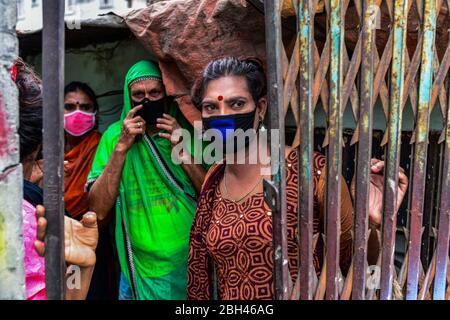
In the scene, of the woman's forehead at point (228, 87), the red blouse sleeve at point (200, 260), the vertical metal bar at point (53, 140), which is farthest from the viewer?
the red blouse sleeve at point (200, 260)

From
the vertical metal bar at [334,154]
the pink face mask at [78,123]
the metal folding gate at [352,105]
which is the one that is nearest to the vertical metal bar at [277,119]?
the metal folding gate at [352,105]

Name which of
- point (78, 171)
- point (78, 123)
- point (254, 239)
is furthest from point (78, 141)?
point (254, 239)

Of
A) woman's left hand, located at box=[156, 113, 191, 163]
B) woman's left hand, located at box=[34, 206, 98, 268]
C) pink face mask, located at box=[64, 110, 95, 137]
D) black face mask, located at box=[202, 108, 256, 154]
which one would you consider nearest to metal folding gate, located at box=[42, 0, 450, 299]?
black face mask, located at box=[202, 108, 256, 154]

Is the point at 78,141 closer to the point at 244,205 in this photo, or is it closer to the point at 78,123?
the point at 78,123

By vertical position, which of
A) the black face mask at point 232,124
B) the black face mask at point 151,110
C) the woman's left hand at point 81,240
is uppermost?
the black face mask at point 151,110

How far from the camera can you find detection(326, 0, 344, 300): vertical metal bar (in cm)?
160

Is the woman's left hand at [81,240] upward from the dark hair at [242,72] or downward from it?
downward

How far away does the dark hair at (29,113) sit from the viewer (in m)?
1.79

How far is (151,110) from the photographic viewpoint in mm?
2621

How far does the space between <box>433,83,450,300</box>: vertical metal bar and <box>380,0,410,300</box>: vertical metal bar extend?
195 mm

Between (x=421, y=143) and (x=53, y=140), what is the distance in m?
1.23

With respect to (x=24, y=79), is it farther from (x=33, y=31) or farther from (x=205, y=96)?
(x=33, y=31)

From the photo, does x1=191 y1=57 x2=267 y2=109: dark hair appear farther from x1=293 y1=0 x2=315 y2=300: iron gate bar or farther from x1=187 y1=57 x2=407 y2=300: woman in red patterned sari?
x1=293 y1=0 x2=315 y2=300: iron gate bar

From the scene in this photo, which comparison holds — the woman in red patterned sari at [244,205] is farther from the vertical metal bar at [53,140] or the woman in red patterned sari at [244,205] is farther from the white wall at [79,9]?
the white wall at [79,9]
